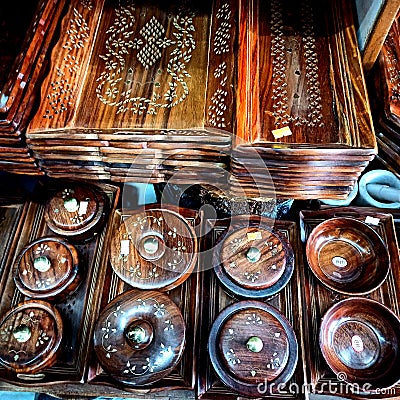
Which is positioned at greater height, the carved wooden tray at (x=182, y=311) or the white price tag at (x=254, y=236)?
the white price tag at (x=254, y=236)

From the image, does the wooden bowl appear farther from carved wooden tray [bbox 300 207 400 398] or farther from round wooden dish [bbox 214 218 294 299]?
round wooden dish [bbox 214 218 294 299]

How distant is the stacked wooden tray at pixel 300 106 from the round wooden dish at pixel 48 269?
32.2 inches

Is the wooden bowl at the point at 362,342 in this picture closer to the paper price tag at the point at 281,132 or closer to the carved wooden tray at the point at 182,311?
the carved wooden tray at the point at 182,311

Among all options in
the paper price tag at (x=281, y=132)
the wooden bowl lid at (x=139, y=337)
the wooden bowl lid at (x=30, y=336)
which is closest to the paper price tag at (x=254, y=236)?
the wooden bowl lid at (x=139, y=337)

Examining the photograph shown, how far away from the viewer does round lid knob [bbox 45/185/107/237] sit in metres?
1.90

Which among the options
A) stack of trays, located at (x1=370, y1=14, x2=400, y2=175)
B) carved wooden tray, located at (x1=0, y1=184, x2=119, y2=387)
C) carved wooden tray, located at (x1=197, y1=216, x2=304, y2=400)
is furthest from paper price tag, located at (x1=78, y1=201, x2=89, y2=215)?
stack of trays, located at (x1=370, y1=14, x2=400, y2=175)

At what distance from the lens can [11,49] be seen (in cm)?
188

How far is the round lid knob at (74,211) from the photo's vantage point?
1.90 m

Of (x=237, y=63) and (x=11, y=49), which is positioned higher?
(x=11, y=49)

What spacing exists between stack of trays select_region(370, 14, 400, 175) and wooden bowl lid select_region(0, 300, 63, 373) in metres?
1.60

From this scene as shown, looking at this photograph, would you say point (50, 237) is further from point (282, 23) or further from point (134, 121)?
point (282, 23)

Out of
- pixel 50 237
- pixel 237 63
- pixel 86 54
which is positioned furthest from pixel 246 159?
pixel 50 237

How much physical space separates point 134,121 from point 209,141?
1.00 feet

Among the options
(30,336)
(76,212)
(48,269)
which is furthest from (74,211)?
(30,336)
